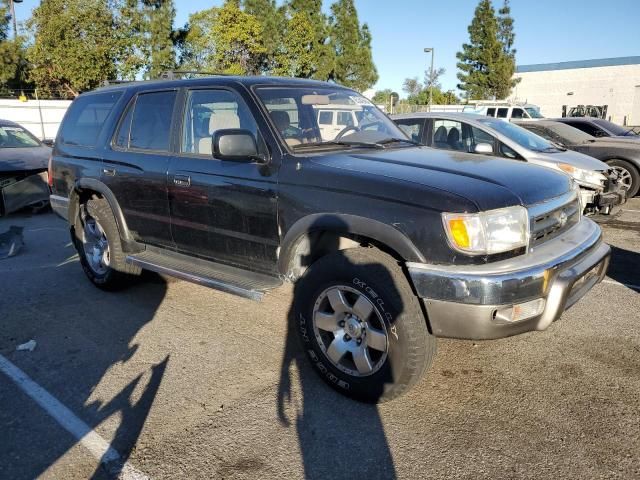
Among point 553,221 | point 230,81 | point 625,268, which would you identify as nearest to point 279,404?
point 553,221

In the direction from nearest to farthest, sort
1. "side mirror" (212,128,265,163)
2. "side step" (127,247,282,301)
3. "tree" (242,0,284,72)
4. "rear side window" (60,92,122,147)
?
"side mirror" (212,128,265,163) → "side step" (127,247,282,301) → "rear side window" (60,92,122,147) → "tree" (242,0,284,72)

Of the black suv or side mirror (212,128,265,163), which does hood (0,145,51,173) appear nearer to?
the black suv

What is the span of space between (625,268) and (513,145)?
249 centimetres

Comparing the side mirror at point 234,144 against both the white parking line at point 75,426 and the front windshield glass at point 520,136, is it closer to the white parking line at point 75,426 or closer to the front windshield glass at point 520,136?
the white parking line at point 75,426

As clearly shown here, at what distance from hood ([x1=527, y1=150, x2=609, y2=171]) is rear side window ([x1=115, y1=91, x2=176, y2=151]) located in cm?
522

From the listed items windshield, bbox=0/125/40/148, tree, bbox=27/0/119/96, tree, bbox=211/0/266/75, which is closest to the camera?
windshield, bbox=0/125/40/148

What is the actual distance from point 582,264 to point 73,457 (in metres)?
3.01

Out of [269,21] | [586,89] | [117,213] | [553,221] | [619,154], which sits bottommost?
[117,213]

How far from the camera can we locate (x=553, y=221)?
3.08 m

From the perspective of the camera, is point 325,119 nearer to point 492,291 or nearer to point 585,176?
point 492,291

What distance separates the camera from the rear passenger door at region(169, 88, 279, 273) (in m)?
3.46

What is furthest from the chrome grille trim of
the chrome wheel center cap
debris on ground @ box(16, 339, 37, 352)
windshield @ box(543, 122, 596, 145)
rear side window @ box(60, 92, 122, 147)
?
windshield @ box(543, 122, 596, 145)

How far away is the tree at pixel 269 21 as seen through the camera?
38.3m

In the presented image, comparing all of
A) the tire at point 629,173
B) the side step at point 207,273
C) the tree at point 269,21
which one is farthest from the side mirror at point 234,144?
the tree at point 269,21
